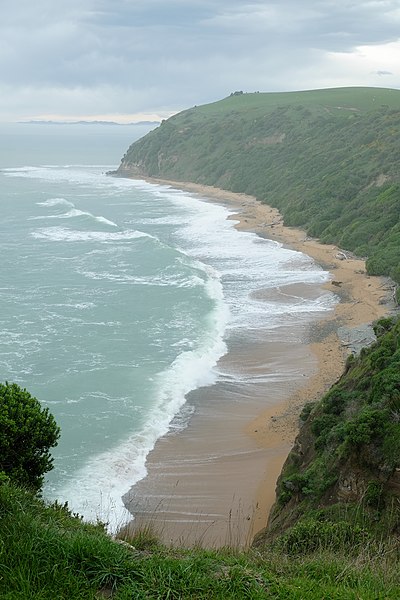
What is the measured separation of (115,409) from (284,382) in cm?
583

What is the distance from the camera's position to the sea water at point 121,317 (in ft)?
62.6

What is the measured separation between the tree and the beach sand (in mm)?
1702

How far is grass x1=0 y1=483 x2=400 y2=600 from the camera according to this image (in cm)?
603

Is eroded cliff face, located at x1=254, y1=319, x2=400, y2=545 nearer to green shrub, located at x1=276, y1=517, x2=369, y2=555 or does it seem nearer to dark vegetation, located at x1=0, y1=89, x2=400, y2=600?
dark vegetation, located at x1=0, y1=89, x2=400, y2=600

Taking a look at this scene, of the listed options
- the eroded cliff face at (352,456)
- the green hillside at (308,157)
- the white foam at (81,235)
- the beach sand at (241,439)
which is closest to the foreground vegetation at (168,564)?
the eroded cliff face at (352,456)

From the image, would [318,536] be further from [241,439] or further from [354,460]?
[241,439]

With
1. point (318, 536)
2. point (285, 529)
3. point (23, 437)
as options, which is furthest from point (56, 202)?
point (318, 536)

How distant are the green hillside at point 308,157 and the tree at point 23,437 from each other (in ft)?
90.2

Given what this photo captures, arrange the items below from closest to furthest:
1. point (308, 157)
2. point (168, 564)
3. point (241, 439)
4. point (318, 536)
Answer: point (168, 564) → point (318, 536) → point (241, 439) → point (308, 157)

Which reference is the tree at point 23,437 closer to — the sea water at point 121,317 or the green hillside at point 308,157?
the sea water at point 121,317

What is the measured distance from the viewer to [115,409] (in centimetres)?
2130

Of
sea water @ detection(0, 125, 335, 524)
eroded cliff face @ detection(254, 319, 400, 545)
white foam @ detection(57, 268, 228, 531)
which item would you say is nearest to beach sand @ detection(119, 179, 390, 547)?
white foam @ detection(57, 268, 228, 531)

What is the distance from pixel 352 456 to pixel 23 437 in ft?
20.6

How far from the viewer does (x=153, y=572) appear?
249 inches
